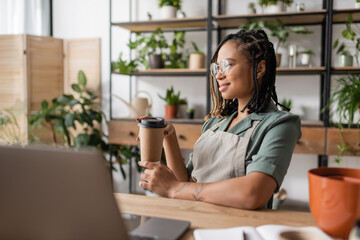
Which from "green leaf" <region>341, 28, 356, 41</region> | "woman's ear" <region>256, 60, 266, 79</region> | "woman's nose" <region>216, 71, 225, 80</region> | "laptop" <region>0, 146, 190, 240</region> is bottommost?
"laptop" <region>0, 146, 190, 240</region>

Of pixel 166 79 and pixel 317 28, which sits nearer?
pixel 317 28

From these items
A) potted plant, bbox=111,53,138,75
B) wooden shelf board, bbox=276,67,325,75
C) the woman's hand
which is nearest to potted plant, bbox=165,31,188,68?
potted plant, bbox=111,53,138,75

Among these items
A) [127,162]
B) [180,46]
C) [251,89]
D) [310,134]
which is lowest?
[127,162]

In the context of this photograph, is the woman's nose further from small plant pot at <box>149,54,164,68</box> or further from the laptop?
small plant pot at <box>149,54,164,68</box>

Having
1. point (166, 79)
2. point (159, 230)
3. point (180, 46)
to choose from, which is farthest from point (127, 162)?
point (159, 230)

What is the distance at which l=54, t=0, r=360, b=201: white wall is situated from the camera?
3.11 m

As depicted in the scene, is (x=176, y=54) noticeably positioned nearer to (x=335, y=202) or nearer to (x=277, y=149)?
(x=277, y=149)

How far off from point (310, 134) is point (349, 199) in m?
2.18

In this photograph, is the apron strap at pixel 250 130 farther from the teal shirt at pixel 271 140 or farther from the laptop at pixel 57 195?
the laptop at pixel 57 195

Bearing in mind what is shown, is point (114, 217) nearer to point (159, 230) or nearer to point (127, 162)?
point (159, 230)

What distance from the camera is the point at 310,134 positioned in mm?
2678

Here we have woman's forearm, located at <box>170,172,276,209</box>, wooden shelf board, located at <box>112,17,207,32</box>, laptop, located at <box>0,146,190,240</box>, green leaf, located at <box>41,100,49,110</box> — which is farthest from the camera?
green leaf, located at <box>41,100,49,110</box>

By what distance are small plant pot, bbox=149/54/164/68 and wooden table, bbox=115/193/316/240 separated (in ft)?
7.49

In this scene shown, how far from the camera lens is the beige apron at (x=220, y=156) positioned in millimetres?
1227
